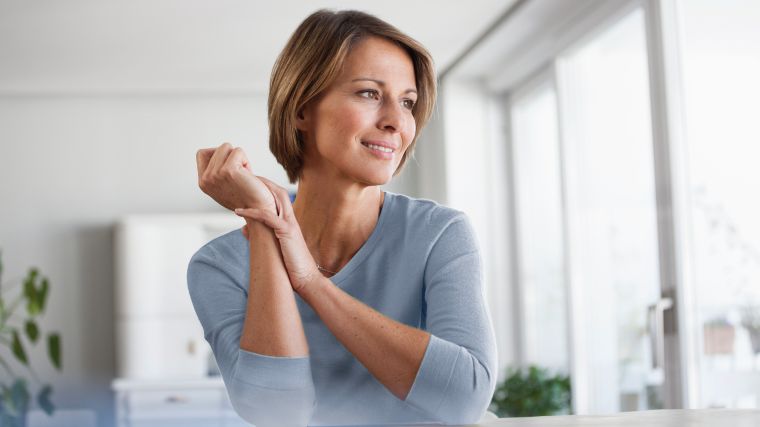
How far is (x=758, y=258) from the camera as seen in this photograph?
9.62 ft

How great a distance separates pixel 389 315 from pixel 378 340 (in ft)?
0.51

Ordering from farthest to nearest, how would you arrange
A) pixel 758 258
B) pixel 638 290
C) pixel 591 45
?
pixel 591 45 < pixel 638 290 < pixel 758 258

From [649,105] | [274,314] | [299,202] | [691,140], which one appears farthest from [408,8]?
[274,314]

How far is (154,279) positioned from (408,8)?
8.18ft

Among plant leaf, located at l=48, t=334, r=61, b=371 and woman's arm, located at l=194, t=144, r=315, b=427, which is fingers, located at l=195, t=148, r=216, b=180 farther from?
plant leaf, located at l=48, t=334, r=61, b=371

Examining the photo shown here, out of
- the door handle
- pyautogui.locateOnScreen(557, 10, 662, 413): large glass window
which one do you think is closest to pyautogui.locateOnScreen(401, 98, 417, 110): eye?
the door handle

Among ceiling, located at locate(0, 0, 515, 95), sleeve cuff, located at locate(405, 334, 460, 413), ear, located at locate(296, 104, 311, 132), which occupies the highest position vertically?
ceiling, located at locate(0, 0, 515, 95)

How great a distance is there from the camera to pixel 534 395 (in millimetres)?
4715

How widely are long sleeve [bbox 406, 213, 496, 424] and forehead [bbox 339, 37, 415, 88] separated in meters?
0.23

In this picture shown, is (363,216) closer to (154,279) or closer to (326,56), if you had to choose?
(326,56)

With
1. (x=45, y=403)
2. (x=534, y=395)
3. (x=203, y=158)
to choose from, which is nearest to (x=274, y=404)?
(x=203, y=158)

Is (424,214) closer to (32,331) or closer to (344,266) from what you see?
(344,266)

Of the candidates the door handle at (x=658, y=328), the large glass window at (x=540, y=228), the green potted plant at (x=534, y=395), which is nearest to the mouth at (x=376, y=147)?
the door handle at (x=658, y=328)

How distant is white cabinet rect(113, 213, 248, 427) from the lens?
551 cm
